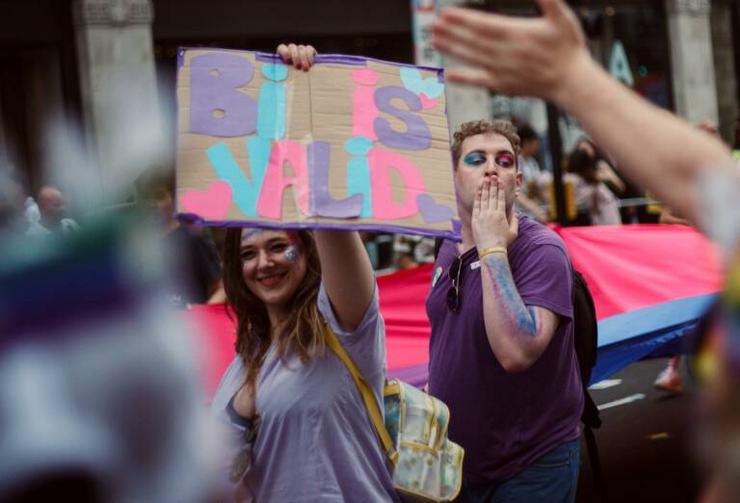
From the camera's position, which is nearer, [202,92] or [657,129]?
[657,129]

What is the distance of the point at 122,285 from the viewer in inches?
62.1

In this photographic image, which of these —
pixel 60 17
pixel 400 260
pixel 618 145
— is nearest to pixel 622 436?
pixel 400 260

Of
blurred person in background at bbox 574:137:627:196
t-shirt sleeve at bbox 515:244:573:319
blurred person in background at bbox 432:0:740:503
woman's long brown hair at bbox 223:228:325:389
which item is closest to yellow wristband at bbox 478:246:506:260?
t-shirt sleeve at bbox 515:244:573:319

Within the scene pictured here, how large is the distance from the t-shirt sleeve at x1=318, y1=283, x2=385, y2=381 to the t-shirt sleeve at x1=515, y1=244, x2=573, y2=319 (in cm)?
80

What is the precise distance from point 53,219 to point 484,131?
279cm

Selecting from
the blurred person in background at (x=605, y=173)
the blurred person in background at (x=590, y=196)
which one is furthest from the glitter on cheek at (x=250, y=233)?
the blurred person in background at (x=605, y=173)

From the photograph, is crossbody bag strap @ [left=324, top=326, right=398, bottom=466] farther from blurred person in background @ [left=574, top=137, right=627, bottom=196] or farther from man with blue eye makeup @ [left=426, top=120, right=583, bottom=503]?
blurred person in background @ [left=574, top=137, right=627, bottom=196]

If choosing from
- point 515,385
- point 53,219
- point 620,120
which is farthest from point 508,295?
point 53,219

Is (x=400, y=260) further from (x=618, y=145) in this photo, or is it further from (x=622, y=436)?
(x=618, y=145)

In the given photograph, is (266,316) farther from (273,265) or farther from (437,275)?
(437,275)

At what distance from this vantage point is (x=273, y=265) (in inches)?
135

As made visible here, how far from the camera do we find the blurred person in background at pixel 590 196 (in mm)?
13219

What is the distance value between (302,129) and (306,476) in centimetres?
83

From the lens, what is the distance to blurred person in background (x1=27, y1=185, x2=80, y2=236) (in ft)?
5.19
